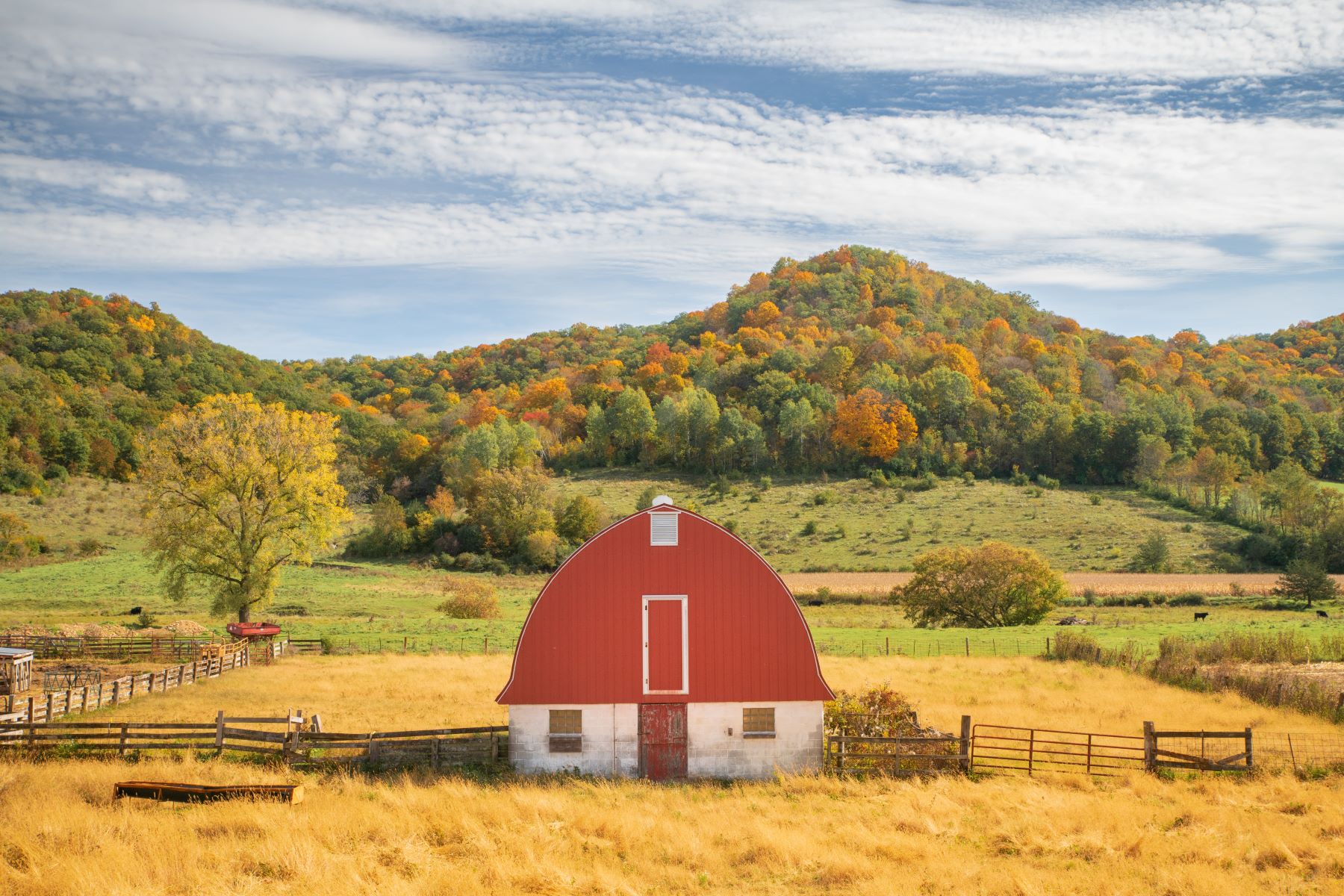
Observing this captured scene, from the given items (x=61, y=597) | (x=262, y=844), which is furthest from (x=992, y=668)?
(x=61, y=597)

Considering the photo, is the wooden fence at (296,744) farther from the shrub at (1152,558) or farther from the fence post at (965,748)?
the shrub at (1152,558)

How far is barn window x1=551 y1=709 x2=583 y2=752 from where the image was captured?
84.3 ft

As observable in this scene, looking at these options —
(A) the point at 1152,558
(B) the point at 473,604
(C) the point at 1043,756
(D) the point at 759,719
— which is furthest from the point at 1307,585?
(D) the point at 759,719

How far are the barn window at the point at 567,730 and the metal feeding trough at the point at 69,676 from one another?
67.8ft

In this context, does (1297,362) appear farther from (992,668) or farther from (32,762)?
(32,762)

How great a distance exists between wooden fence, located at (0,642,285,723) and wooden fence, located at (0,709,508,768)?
135 cm

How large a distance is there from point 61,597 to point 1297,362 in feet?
552

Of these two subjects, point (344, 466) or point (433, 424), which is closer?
point (344, 466)

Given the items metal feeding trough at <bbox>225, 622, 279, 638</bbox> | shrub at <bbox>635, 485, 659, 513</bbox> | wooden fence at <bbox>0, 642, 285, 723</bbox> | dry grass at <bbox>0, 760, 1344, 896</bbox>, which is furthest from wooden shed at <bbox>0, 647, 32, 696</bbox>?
shrub at <bbox>635, 485, 659, 513</bbox>

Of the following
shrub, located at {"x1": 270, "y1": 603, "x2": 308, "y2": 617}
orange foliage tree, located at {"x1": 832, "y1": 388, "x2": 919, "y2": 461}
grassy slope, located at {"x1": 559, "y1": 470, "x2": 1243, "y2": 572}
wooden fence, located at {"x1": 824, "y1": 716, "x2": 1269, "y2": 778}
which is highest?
orange foliage tree, located at {"x1": 832, "y1": 388, "x2": 919, "y2": 461}

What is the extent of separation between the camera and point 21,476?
295 feet

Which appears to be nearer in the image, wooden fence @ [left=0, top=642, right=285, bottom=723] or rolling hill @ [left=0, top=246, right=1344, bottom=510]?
wooden fence @ [left=0, top=642, right=285, bottom=723]

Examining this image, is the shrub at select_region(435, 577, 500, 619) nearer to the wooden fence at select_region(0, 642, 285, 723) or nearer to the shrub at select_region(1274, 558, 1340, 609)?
the wooden fence at select_region(0, 642, 285, 723)

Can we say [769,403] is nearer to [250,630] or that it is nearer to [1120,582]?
[1120,582]
